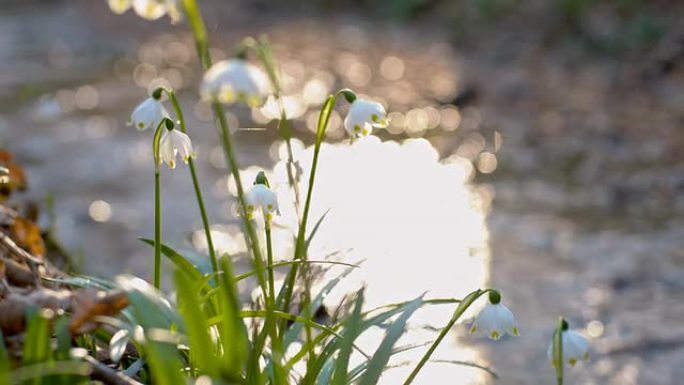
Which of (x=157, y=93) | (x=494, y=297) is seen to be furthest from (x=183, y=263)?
(x=494, y=297)

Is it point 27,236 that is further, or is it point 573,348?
point 27,236

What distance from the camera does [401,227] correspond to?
4785 millimetres

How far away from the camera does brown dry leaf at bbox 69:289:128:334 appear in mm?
1731

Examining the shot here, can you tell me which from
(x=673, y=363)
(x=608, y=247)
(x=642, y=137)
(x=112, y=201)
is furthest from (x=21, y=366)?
(x=642, y=137)

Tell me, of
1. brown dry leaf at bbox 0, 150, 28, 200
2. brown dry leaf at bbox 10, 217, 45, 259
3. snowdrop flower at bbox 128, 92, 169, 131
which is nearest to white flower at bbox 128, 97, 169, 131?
snowdrop flower at bbox 128, 92, 169, 131

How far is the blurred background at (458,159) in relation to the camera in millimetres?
3867

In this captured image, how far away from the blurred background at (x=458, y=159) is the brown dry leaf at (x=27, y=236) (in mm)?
647

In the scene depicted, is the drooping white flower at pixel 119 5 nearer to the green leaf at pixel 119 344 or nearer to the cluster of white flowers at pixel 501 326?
the green leaf at pixel 119 344

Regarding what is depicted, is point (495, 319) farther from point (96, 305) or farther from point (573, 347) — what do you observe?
point (96, 305)

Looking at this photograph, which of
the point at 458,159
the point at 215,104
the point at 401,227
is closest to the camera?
the point at 215,104

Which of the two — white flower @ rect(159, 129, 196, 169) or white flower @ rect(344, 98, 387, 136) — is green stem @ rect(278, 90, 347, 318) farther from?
white flower @ rect(159, 129, 196, 169)

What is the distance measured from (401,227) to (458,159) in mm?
1141

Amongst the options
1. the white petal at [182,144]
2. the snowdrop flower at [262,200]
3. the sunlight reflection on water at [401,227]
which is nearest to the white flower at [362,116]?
the snowdrop flower at [262,200]

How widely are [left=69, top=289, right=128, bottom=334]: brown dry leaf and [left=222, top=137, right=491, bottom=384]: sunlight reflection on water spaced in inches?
48.0
